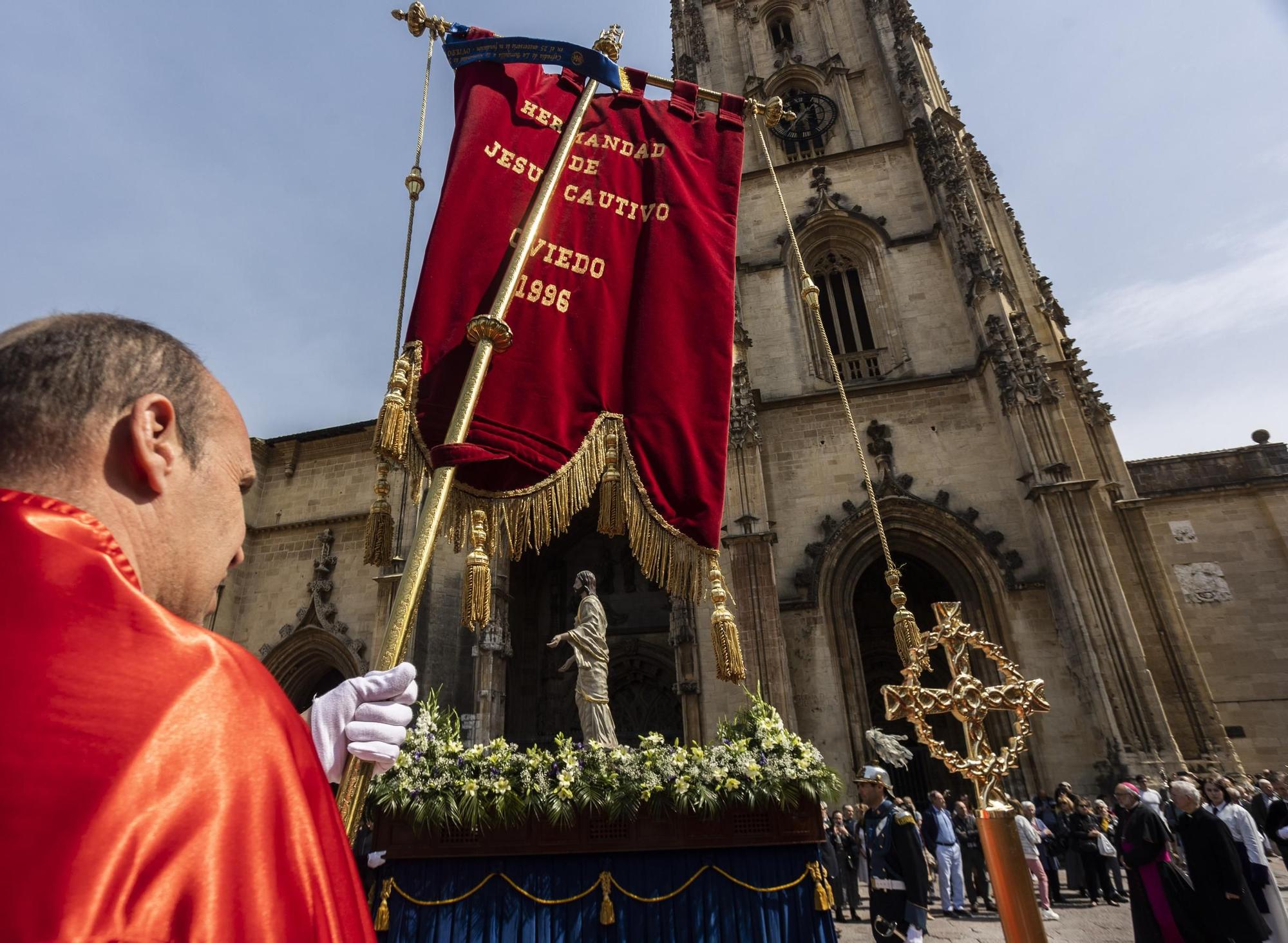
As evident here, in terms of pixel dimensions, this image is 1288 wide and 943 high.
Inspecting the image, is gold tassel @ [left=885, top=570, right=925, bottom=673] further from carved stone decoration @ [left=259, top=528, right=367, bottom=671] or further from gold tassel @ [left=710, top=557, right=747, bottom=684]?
carved stone decoration @ [left=259, top=528, right=367, bottom=671]

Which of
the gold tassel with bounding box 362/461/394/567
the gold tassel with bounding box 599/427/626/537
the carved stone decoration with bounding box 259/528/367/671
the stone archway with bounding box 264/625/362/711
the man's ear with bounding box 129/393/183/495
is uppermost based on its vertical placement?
the carved stone decoration with bounding box 259/528/367/671

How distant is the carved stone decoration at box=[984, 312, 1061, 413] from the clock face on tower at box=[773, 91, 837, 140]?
332 inches

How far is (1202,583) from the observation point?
1706 centimetres

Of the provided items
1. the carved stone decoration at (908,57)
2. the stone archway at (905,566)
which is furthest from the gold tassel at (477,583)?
the carved stone decoration at (908,57)

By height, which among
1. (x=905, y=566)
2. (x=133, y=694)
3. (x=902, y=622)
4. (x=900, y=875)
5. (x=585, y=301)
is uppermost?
(x=905, y=566)

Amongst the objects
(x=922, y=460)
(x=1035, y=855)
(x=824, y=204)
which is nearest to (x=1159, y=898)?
(x=1035, y=855)

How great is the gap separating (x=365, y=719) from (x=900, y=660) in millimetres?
13239

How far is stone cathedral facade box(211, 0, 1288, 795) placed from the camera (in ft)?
36.1

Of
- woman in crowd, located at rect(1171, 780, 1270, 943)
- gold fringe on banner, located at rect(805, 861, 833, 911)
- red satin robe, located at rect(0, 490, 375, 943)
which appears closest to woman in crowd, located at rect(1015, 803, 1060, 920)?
woman in crowd, located at rect(1171, 780, 1270, 943)

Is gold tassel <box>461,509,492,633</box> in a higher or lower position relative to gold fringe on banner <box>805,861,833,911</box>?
higher

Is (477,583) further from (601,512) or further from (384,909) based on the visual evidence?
(384,909)

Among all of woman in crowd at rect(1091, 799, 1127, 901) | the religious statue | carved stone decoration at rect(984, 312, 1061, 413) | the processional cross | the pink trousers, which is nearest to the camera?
the processional cross

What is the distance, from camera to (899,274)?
1530 cm

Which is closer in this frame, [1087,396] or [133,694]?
[133,694]
